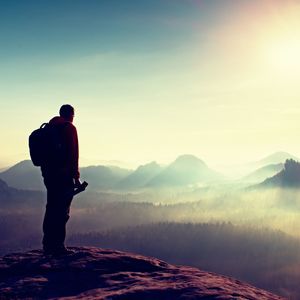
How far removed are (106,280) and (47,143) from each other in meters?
5.19

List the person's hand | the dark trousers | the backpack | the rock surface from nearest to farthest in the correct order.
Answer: the rock surface
the backpack
the dark trousers
the person's hand

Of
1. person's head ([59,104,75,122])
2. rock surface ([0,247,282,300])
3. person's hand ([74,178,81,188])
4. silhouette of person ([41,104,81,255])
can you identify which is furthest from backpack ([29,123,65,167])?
rock surface ([0,247,282,300])

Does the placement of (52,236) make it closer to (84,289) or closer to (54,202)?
(54,202)

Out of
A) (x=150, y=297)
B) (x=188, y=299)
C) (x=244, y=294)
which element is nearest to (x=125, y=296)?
(x=150, y=297)

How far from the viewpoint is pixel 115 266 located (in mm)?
13852

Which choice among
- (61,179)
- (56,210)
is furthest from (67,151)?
(56,210)

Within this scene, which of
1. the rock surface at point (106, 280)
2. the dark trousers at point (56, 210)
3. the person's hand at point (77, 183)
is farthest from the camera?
the person's hand at point (77, 183)

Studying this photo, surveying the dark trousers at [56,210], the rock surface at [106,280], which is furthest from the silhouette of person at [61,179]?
the rock surface at [106,280]

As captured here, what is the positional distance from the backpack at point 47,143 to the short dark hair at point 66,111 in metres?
0.66

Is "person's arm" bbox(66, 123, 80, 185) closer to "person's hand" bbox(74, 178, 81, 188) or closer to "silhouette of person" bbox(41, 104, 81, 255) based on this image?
"silhouette of person" bbox(41, 104, 81, 255)

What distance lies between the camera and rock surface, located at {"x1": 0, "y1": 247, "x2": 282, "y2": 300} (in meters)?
10.4

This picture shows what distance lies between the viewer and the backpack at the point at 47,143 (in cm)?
1435

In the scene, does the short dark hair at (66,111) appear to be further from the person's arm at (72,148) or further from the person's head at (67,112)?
the person's arm at (72,148)

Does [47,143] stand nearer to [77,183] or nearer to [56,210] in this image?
[77,183]
